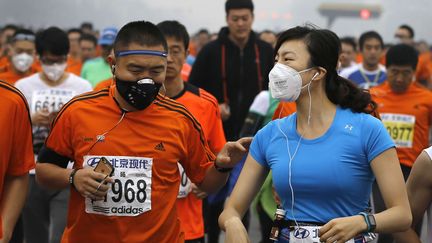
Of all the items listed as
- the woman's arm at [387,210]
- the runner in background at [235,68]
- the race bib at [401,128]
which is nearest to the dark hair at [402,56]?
the race bib at [401,128]

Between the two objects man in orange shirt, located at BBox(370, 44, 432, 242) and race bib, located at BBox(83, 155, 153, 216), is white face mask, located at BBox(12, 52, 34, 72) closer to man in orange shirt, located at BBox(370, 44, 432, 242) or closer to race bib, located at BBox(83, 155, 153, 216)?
man in orange shirt, located at BBox(370, 44, 432, 242)

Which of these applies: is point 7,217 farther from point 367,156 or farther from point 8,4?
point 8,4

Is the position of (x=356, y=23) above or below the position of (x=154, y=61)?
below

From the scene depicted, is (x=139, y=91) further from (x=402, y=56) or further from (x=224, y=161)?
(x=402, y=56)

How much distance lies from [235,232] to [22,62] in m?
6.06

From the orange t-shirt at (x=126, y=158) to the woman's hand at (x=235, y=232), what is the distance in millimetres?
633

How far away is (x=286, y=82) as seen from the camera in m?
4.43

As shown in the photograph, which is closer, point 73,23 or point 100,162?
point 100,162

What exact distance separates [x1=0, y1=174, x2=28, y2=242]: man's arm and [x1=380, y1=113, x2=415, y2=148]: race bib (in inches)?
173

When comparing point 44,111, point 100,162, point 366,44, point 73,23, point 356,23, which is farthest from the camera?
point 356,23

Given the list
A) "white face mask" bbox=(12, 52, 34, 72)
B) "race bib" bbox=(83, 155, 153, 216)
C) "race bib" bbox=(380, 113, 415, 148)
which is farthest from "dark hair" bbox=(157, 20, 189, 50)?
"white face mask" bbox=(12, 52, 34, 72)

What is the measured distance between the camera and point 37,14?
2939cm

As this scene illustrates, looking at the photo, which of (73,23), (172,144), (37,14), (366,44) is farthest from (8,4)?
(172,144)

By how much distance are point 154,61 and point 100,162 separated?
568 mm
